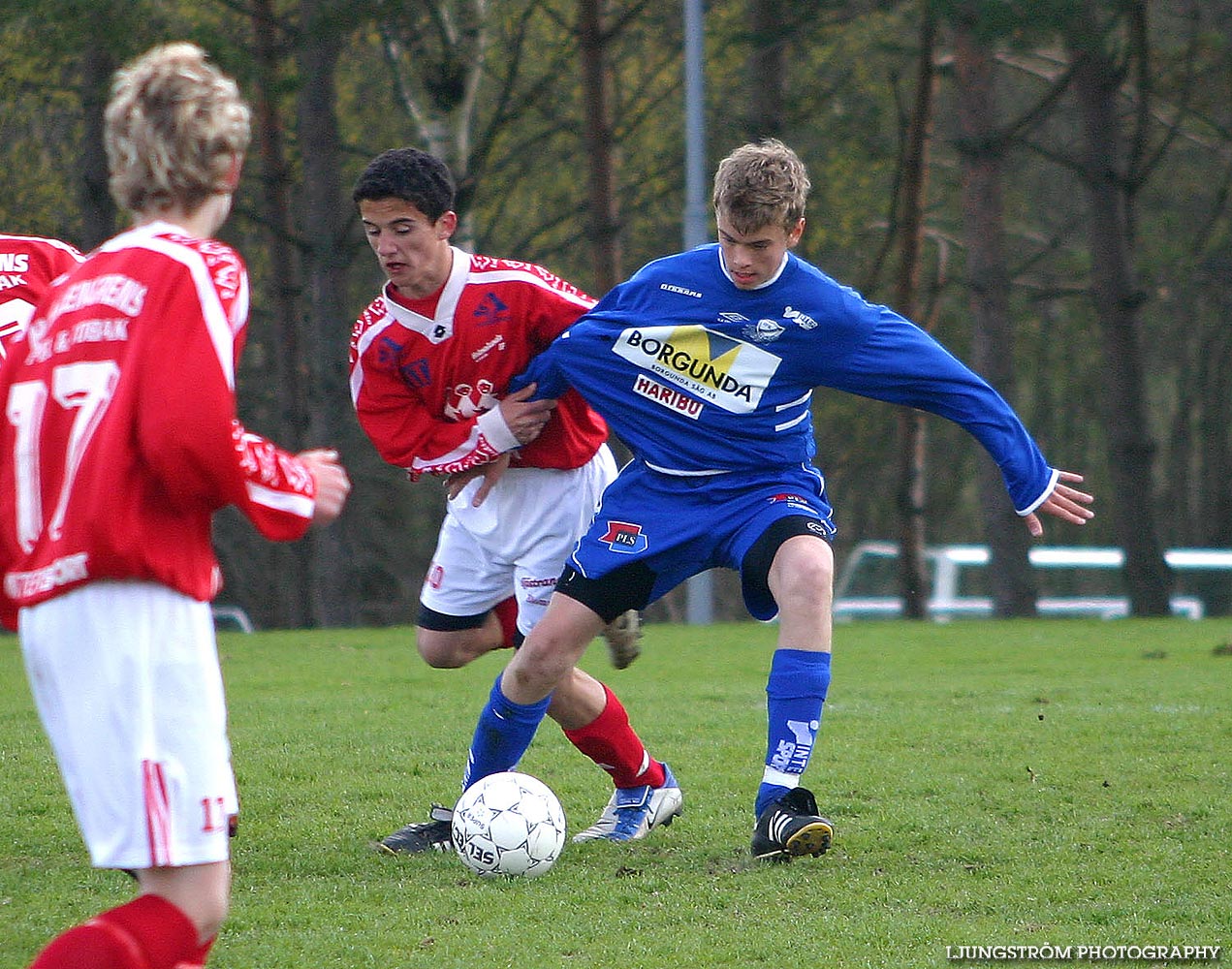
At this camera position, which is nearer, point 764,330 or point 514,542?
point 764,330

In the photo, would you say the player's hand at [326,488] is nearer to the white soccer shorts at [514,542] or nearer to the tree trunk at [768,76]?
the white soccer shorts at [514,542]

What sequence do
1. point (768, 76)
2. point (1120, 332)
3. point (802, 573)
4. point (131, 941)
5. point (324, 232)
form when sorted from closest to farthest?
point (131, 941)
point (802, 573)
point (324, 232)
point (1120, 332)
point (768, 76)

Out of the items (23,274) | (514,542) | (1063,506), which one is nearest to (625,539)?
(514,542)

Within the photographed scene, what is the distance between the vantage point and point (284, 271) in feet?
66.1

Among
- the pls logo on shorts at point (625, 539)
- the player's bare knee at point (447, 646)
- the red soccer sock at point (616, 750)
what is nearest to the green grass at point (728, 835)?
the red soccer sock at point (616, 750)

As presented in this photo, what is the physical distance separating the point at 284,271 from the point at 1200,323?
21.0 m

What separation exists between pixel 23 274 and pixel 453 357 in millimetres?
1363

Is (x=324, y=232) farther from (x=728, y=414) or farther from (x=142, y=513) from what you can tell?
(x=142, y=513)

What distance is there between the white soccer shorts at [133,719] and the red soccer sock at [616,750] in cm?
247

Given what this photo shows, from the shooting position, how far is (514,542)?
517 centimetres

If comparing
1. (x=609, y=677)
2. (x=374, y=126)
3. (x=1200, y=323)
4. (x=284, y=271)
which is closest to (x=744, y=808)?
(x=609, y=677)

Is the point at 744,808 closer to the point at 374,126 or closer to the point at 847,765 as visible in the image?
the point at 847,765

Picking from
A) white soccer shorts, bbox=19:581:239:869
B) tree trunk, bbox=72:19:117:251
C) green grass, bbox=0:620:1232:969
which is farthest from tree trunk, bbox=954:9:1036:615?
white soccer shorts, bbox=19:581:239:869

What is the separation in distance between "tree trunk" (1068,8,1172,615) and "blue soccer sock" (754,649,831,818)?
13.8 metres
